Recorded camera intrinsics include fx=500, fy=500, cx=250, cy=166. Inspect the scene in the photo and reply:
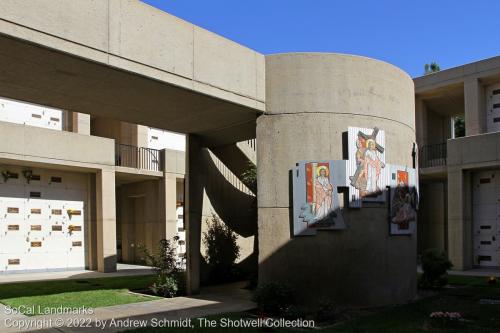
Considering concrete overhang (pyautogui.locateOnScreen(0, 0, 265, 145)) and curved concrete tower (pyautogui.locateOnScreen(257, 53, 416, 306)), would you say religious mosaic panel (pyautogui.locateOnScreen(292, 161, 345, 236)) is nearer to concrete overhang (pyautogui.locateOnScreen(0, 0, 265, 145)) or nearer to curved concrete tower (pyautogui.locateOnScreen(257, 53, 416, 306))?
curved concrete tower (pyautogui.locateOnScreen(257, 53, 416, 306))

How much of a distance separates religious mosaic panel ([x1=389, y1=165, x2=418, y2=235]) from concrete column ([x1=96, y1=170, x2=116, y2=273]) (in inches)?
520

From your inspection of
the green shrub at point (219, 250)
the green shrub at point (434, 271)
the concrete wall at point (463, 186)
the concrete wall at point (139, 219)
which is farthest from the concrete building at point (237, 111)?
the concrete wall at point (463, 186)

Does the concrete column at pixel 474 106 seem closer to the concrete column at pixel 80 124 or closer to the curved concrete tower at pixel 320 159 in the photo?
the curved concrete tower at pixel 320 159

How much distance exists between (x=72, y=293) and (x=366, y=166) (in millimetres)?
8249

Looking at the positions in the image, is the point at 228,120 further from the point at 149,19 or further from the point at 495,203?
the point at 495,203

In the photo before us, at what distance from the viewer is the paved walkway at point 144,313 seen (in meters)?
8.73

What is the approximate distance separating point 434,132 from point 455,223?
756 centimetres

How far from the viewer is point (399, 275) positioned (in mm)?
11469

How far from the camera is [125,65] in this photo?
8.61 meters

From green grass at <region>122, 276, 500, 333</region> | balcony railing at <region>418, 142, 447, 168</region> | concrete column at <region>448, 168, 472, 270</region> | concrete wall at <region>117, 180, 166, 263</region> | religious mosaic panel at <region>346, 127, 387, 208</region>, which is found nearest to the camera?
green grass at <region>122, 276, 500, 333</region>

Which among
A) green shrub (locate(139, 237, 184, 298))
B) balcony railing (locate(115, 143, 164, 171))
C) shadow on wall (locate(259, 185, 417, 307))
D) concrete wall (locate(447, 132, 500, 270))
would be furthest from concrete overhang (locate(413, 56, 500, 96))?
green shrub (locate(139, 237, 184, 298))

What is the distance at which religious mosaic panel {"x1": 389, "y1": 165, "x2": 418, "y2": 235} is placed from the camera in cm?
1139

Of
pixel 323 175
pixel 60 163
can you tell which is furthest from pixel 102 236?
pixel 323 175

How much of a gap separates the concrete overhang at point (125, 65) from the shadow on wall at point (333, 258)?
9.11 feet
